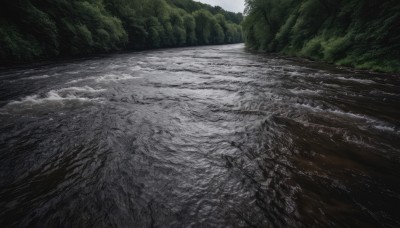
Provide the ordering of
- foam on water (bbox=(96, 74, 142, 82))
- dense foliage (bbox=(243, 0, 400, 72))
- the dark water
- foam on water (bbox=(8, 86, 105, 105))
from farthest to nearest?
dense foliage (bbox=(243, 0, 400, 72)), foam on water (bbox=(96, 74, 142, 82)), foam on water (bbox=(8, 86, 105, 105)), the dark water

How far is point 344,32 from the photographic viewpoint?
19.9 m

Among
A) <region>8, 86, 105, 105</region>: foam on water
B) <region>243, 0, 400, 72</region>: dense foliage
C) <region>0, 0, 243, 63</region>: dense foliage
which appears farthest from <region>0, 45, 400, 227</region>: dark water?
<region>0, 0, 243, 63</region>: dense foliage

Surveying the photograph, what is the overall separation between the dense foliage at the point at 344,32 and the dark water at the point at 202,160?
6.65m

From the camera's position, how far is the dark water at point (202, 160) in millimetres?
3619

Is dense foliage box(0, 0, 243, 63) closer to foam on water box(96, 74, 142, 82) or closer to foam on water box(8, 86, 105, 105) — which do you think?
foam on water box(96, 74, 142, 82)

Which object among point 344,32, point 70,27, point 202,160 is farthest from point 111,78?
point 344,32

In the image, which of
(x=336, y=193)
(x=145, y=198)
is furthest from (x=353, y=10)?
(x=145, y=198)

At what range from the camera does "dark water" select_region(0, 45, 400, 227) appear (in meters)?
3.62

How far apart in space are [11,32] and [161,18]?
4526 centimetres

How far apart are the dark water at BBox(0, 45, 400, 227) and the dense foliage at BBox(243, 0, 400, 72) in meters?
6.65

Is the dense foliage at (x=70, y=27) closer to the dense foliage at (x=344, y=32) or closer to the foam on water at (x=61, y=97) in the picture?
the foam on water at (x=61, y=97)

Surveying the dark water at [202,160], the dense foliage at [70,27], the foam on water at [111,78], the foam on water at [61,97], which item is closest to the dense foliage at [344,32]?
the dark water at [202,160]

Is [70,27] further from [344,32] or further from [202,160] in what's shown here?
[344,32]

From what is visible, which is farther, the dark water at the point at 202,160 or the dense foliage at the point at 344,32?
the dense foliage at the point at 344,32
